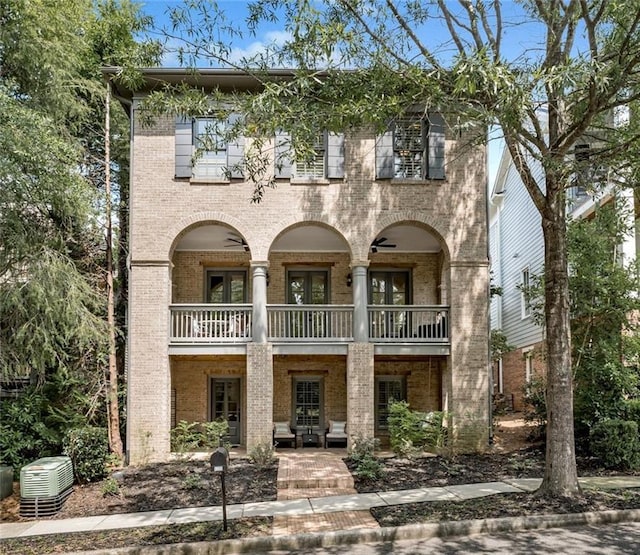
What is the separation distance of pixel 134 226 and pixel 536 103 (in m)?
9.28

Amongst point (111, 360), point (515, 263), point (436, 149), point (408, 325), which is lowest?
point (111, 360)

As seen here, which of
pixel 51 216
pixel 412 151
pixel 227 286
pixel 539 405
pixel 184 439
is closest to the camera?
pixel 184 439

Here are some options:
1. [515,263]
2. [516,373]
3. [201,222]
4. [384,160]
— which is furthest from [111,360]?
[515,263]

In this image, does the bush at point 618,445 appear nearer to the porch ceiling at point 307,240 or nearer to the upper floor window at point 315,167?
the porch ceiling at point 307,240

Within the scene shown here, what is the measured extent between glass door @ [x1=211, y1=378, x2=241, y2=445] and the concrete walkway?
624 centimetres

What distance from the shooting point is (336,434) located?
14.9 meters

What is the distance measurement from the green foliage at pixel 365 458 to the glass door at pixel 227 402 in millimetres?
3902

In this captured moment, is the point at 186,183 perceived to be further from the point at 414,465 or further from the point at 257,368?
the point at 414,465

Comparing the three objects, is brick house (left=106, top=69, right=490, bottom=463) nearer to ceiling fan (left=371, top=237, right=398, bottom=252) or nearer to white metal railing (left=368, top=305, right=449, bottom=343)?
white metal railing (left=368, top=305, right=449, bottom=343)

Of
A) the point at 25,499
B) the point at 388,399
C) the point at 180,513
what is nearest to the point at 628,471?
the point at 388,399

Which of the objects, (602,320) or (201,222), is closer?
(602,320)

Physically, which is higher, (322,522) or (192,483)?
(192,483)

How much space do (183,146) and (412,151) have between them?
5.53 meters

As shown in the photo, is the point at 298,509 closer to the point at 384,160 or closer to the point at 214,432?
the point at 214,432
